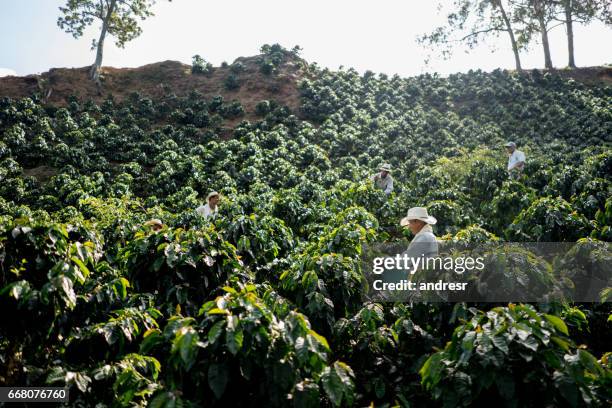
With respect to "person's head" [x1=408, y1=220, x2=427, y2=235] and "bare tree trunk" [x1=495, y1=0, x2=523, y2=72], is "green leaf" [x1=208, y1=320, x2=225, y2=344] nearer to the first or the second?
"person's head" [x1=408, y1=220, x2=427, y2=235]

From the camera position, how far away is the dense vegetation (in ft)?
9.66

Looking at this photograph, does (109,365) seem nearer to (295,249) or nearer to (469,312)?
(469,312)

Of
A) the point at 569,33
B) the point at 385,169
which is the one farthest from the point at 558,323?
the point at 569,33

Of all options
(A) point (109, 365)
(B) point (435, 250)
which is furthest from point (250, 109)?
(A) point (109, 365)

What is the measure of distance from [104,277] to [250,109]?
18803mm

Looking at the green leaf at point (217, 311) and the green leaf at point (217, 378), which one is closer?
the green leaf at point (217, 378)

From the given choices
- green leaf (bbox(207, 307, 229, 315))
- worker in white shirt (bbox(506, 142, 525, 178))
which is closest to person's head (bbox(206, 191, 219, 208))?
green leaf (bbox(207, 307, 229, 315))

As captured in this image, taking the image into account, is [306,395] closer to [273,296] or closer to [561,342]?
[273,296]

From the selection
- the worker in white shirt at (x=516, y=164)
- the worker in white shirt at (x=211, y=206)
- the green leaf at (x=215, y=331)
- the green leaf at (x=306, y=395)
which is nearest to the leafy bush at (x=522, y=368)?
the green leaf at (x=306, y=395)

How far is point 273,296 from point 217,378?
1347 millimetres

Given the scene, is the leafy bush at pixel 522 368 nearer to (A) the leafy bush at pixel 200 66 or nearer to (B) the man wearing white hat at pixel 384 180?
(B) the man wearing white hat at pixel 384 180

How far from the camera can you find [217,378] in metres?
2.89

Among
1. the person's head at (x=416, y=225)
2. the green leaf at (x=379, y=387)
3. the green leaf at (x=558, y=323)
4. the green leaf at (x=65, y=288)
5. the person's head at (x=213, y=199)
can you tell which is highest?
the person's head at (x=213, y=199)

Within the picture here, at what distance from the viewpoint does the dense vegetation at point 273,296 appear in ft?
9.66
